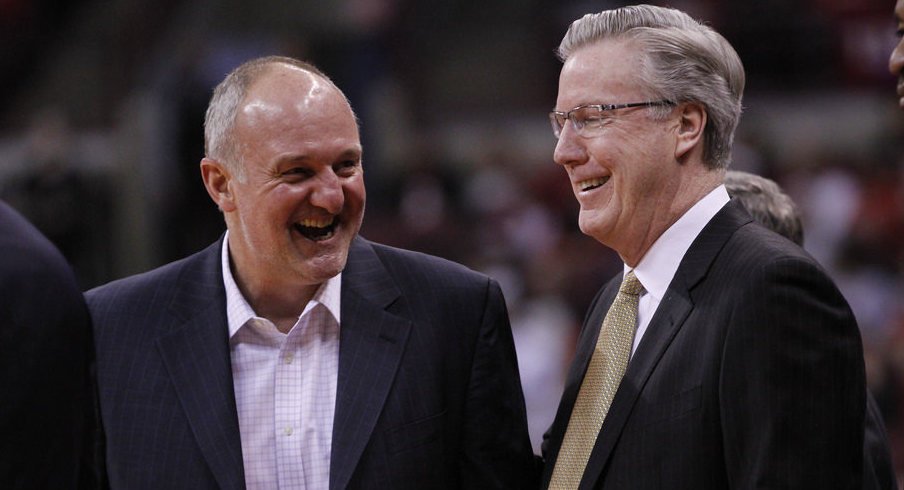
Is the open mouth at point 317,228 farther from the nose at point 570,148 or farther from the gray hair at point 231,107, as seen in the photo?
the nose at point 570,148

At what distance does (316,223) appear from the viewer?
268 centimetres

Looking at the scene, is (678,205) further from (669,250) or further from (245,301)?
(245,301)

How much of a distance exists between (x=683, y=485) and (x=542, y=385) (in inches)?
180

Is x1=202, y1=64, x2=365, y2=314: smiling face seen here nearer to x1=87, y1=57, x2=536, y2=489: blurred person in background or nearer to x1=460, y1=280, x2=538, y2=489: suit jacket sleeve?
x1=87, y1=57, x2=536, y2=489: blurred person in background

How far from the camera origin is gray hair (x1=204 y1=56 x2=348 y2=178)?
2.74 metres

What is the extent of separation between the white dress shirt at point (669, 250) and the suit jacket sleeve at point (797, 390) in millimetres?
358

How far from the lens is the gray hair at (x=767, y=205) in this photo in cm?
313

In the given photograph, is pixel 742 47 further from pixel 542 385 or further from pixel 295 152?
pixel 295 152

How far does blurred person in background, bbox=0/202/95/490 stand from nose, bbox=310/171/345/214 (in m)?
1.03

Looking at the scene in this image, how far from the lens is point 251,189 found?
2.70 meters

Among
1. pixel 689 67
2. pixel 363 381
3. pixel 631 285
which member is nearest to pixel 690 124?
pixel 689 67

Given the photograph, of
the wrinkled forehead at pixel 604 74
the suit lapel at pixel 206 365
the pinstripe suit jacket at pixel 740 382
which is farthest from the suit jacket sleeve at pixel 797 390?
the suit lapel at pixel 206 365

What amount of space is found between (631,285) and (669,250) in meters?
0.14

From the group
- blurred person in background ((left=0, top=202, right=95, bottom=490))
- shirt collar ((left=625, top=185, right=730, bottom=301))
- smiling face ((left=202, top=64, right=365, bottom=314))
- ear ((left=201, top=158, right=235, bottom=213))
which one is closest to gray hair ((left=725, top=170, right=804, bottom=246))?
shirt collar ((left=625, top=185, right=730, bottom=301))
